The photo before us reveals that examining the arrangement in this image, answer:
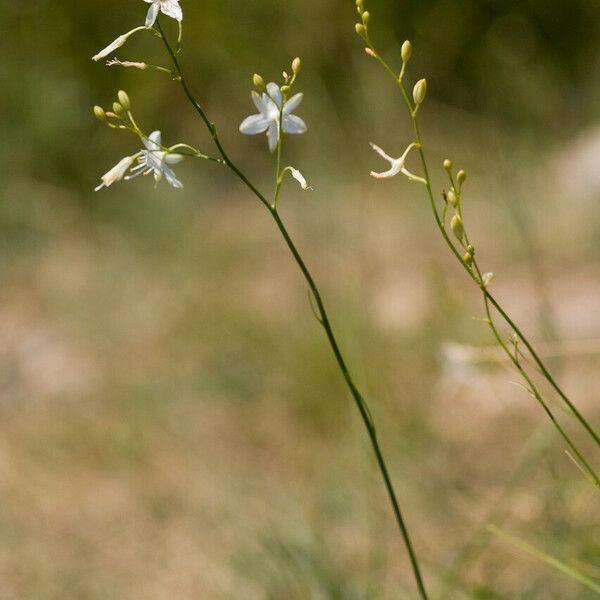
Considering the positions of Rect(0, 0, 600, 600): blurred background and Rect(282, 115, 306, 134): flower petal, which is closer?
Rect(282, 115, 306, 134): flower petal

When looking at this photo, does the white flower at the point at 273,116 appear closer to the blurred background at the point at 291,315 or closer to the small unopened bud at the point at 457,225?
the small unopened bud at the point at 457,225

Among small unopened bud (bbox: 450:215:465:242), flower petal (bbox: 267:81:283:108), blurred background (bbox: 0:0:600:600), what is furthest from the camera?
blurred background (bbox: 0:0:600:600)

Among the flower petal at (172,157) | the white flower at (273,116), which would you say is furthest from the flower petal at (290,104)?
the flower petal at (172,157)

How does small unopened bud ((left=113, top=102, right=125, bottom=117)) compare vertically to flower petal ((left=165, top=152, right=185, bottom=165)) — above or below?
above

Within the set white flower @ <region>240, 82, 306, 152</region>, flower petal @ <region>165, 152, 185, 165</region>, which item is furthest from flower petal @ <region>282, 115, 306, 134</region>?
flower petal @ <region>165, 152, 185, 165</region>

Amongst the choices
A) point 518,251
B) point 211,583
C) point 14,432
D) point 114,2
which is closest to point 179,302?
point 14,432

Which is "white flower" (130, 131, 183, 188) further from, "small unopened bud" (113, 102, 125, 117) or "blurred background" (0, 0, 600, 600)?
"blurred background" (0, 0, 600, 600)

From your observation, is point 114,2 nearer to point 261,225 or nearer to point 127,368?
point 261,225
